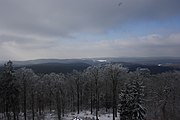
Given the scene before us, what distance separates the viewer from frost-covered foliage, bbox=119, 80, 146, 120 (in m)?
39.7

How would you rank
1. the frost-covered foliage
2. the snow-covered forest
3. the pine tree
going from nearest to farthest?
1. the frost-covered foliage
2. the snow-covered forest
3. the pine tree

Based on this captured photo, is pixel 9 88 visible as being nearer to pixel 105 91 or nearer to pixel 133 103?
pixel 133 103

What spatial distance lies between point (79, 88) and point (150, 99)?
1890 centimetres

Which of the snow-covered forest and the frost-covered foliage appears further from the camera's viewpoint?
the snow-covered forest

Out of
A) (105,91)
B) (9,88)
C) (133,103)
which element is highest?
(9,88)

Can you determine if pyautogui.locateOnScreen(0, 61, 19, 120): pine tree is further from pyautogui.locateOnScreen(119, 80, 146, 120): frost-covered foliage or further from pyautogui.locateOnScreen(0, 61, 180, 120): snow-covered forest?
pyautogui.locateOnScreen(119, 80, 146, 120): frost-covered foliage

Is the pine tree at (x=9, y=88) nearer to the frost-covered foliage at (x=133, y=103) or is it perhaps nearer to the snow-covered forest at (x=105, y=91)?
the snow-covered forest at (x=105, y=91)

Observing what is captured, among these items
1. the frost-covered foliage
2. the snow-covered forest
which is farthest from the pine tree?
the frost-covered foliage

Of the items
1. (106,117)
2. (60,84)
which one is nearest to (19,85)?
(60,84)

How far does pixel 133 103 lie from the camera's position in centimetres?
3975

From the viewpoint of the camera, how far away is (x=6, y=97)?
4838cm

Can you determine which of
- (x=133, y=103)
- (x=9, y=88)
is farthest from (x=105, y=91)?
(x=133, y=103)

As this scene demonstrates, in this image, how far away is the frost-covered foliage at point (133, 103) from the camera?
39.7m

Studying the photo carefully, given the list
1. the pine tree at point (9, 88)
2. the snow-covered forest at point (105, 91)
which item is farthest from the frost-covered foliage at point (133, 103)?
the pine tree at point (9, 88)
